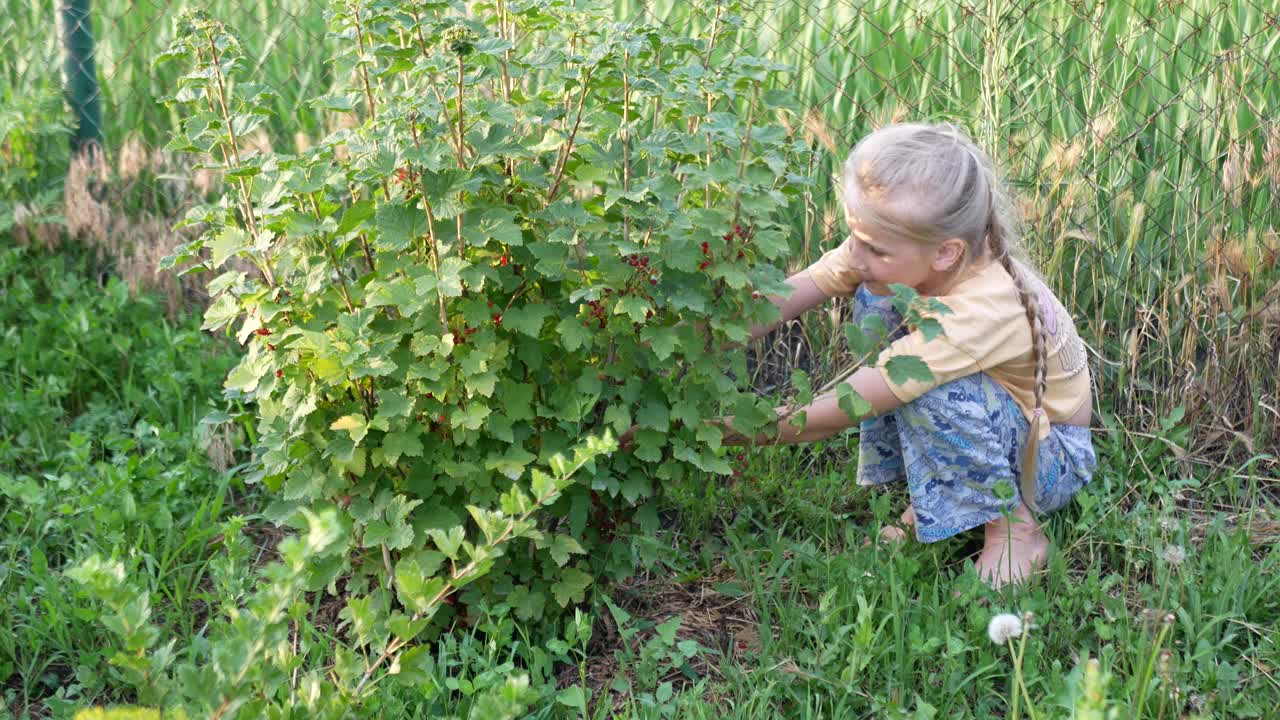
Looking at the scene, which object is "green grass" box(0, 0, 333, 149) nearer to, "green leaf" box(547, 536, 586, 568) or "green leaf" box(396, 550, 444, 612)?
"green leaf" box(547, 536, 586, 568)

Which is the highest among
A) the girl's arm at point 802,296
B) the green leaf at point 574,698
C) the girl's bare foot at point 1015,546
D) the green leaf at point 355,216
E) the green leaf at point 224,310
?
the green leaf at point 355,216

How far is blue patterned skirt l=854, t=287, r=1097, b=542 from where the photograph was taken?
2.32 meters

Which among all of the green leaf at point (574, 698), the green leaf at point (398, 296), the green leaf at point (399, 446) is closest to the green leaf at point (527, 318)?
the green leaf at point (398, 296)

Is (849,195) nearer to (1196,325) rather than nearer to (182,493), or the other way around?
(1196,325)

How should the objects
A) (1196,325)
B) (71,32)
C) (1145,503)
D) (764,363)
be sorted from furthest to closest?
(71,32) → (764,363) → (1196,325) → (1145,503)

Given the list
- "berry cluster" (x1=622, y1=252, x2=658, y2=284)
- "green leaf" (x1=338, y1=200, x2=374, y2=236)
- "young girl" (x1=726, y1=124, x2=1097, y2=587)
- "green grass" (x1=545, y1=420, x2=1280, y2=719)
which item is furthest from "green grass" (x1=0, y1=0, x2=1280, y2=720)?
"berry cluster" (x1=622, y1=252, x2=658, y2=284)

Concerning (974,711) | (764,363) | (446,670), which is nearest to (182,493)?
(446,670)

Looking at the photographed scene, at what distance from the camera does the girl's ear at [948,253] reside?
2.28 m

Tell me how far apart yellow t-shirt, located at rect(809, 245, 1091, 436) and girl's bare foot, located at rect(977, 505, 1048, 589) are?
8.1 inches

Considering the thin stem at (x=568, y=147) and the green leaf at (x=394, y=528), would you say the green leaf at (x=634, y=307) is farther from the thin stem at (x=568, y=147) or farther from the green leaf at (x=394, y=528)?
the green leaf at (x=394, y=528)

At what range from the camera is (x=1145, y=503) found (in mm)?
2605

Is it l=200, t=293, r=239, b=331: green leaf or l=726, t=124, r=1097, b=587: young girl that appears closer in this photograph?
l=200, t=293, r=239, b=331: green leaf

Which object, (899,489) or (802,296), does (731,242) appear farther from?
(899,489)

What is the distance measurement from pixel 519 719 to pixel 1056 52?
239 centimetres
